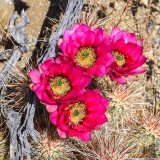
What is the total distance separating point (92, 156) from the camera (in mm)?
1466

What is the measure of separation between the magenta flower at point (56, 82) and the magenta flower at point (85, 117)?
0.05m

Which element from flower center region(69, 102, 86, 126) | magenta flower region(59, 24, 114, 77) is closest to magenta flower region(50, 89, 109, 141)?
flower center region(69, 102, 86, 126)

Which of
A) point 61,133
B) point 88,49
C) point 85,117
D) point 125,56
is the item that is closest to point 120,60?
point 125,56

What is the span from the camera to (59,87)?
1146 mm

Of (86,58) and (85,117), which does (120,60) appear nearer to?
(86,58)

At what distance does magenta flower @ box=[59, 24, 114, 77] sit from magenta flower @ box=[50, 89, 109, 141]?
132mm

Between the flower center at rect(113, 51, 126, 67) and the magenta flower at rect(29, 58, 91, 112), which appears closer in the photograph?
the magenta flower at rect(29, 58, 91, 112)

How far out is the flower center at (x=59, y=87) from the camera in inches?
45.0

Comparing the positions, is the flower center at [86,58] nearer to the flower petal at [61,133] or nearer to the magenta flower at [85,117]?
the magenta flower at [85,117]

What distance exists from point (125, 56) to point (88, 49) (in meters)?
0.21

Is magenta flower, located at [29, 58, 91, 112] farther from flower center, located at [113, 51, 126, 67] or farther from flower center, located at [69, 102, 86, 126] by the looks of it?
flower center, located at [113, 51, 126, 67]

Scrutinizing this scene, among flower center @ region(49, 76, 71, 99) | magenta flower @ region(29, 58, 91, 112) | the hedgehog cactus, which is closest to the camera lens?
magenta flower @ region(29, 58, 91, 112)

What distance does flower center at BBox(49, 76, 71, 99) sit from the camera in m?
1.14

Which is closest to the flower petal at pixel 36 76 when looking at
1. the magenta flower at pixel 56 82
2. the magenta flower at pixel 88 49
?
the magenta flower at pixel 56 82
